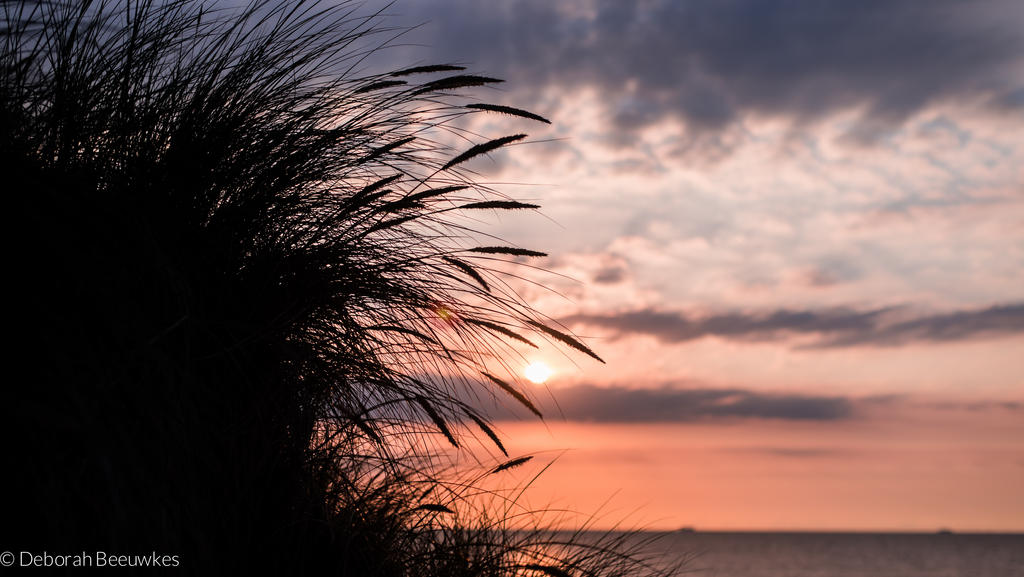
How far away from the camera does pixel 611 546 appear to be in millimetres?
2934

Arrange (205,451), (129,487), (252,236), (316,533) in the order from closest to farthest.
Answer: (129,487) < (205,451) < (316,533) < (252,236)

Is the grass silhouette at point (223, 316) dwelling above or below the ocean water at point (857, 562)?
above

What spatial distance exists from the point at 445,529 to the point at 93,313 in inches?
57.6

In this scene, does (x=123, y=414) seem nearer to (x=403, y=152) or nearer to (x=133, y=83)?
(x=133, y=83)

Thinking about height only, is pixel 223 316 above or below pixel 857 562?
above

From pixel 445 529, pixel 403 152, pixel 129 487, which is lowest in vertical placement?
pixel 445 529

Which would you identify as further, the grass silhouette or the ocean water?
the ocean water

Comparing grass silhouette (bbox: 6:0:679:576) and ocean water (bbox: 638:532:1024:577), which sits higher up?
grass silhouette (bbox: 6:0:679:576)

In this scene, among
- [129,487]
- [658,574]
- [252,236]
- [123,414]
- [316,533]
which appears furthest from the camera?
[658,574]

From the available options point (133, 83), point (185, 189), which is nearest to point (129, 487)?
point (185, 189)

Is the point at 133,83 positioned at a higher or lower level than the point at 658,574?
higher

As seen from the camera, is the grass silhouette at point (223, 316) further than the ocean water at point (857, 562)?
No

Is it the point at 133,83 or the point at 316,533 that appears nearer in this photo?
the point at 316,533

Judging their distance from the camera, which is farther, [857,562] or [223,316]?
[857,562]
